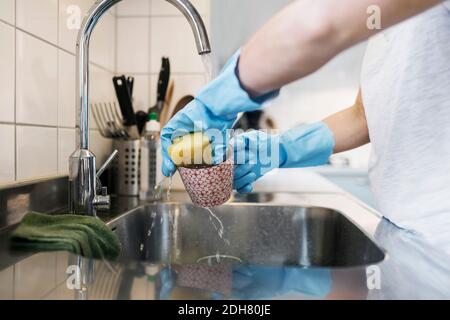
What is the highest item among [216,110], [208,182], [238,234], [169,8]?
[169,8]

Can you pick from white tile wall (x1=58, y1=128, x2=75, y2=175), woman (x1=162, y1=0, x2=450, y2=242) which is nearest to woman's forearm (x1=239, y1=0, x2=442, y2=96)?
woman (x1=162, y1=0, x2=450, y2=242)

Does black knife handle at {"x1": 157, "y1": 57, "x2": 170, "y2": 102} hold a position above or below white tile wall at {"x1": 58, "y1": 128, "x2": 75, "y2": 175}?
above

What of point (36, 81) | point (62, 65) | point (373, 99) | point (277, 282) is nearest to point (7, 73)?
point (36, 81)

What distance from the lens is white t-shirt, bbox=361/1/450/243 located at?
0.66m

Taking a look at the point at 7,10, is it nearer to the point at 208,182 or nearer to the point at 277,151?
the point at 208,182

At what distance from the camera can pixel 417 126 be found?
69 centimetres

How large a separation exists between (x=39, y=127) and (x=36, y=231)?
0.31 meters

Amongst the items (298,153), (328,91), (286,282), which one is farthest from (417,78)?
(328,91)

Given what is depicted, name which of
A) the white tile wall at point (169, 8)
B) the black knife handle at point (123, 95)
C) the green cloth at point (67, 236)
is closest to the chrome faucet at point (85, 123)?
the green cloth at point (67, 236)

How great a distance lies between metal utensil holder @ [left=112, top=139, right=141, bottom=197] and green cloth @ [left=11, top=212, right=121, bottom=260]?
44 centimetres

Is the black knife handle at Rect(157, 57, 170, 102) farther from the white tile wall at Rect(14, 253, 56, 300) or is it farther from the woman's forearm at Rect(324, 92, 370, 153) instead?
the white tile wall at Rect(14, 253, 56, 300)

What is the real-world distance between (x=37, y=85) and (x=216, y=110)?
1.45ft

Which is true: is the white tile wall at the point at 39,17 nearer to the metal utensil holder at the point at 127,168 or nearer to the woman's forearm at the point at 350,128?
the metal utensil holder at the point at 127,168

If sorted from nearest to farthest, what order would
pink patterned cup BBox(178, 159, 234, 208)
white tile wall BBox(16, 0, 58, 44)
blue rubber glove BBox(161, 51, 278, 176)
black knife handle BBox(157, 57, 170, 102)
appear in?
blue rubber glove BBox(161, 51, 278, 176), pink patterned cup BBox(178, 159, 234, 208), white tile wall BBox(16, 0, 58, 44), black knife handle BBox(157, 57, 170, 102)
